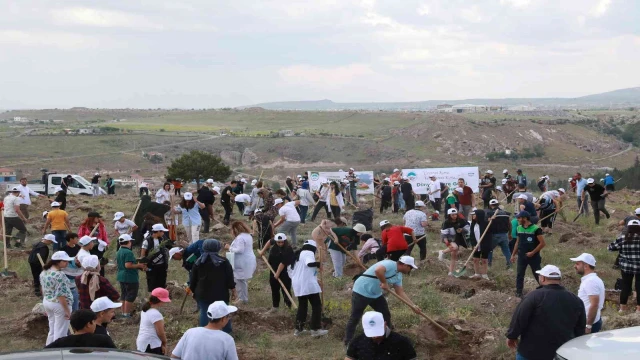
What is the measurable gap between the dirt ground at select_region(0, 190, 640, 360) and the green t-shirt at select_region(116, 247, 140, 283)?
26.9 inches

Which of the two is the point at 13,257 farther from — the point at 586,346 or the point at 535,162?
the point at 535,162

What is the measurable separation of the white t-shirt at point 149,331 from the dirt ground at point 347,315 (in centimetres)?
174

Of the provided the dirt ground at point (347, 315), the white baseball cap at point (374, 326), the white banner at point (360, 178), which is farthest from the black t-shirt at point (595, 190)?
the white baseball cap at point (374, 326)

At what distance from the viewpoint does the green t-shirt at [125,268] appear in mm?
10969

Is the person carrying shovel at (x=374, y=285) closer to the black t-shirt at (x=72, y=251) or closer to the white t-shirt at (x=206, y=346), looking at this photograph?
the white t-shirt at (x=206, y=346)

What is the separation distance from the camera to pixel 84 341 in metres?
6.80

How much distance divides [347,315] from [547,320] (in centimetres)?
454

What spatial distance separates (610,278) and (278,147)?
62863mm

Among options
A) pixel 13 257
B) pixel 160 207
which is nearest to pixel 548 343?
pixel 160 207

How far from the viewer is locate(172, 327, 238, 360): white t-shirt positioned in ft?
21.6

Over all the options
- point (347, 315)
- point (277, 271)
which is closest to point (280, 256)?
point (277, 271)

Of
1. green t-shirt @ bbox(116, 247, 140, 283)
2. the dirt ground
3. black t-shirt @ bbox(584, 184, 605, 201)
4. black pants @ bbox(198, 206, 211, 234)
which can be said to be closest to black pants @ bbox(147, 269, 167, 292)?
green t-shirt @ bbox(116, 247, 140, 283)

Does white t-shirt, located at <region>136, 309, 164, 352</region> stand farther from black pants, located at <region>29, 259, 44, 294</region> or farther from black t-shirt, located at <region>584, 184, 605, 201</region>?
black t-shirt, located at <region>584, 184, 605, 201</region>

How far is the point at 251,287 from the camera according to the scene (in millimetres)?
13945
